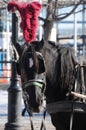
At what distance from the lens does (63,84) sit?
455cm

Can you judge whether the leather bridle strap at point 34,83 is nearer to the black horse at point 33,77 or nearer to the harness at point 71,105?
the black horse at point 33,77

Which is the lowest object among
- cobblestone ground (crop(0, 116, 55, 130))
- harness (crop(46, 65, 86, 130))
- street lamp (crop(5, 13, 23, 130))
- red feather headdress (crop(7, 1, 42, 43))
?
cobblestone ground (crop(0, 116, 55, 130))

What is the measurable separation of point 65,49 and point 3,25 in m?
21.9

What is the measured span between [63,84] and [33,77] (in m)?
0.42

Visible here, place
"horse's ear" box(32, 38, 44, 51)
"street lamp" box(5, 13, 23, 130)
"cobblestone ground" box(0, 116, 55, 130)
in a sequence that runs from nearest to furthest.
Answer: "horse's ear" box(32, 38, 44, 51) → "street lamp" box(5, 13, 23, 130) → "cobblestone ground" box(0, 116, 55, 130)

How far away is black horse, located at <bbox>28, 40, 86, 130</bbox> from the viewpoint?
4473 mm

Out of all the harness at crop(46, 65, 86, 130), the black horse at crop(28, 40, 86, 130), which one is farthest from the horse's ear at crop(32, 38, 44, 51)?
the harness at crop(46, 65, 86, 130)

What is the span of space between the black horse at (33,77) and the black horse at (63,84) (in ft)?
0.54

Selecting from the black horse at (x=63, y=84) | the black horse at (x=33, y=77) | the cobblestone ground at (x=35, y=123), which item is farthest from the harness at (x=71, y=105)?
the cobblestone ground at (x=35, y=123)

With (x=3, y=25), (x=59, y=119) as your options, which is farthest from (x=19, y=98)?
(x=3, y=25)

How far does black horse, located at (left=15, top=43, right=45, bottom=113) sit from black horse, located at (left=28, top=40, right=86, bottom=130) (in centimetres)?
17

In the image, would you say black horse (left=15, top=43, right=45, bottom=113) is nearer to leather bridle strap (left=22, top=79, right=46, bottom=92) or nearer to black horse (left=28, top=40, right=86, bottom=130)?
leather bridle strap (left=22, top=79, right=46, bottom=92)

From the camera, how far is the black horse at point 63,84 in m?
4.47

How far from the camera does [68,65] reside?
Answer: 4.58m
